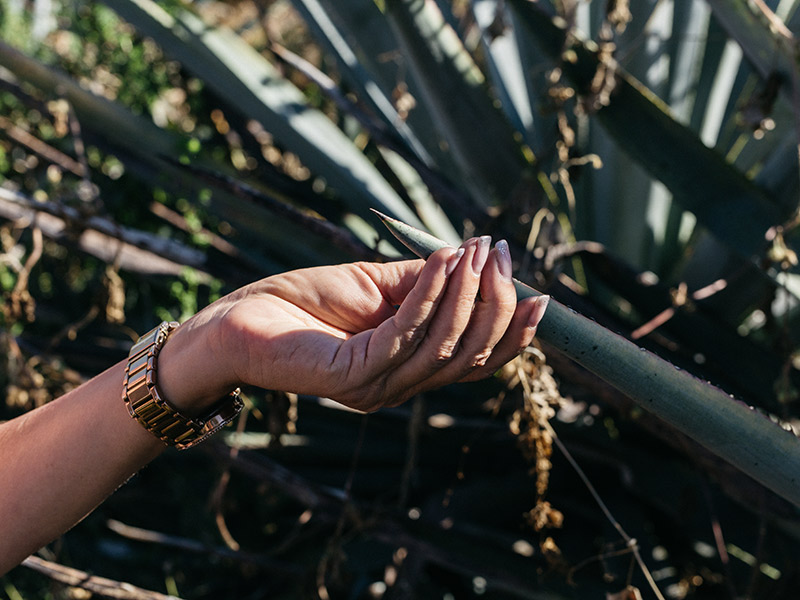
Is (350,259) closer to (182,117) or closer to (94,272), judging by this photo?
(94,272)

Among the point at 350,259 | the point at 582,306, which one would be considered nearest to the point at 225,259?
the point at 350,259

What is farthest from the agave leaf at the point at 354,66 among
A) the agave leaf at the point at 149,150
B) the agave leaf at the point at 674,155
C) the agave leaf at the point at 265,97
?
the agave leaf at the point at 674,155

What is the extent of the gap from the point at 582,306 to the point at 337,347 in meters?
0.58

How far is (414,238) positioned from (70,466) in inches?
17.4

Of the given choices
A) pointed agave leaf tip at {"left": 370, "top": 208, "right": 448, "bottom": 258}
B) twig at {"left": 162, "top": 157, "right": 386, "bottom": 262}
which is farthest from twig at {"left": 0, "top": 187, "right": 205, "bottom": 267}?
pointed agave leaf tip at {"left": 370, "top": 208, "right": 448, "bottom": 258}

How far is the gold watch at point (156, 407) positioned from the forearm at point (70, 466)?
0.7 inches

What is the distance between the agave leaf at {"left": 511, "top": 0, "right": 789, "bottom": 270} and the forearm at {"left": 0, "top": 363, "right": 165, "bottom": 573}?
82cm

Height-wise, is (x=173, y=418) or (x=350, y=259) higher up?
(x=173, y=418)

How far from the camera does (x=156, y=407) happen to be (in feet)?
2.48

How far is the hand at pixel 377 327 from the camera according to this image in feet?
2.03

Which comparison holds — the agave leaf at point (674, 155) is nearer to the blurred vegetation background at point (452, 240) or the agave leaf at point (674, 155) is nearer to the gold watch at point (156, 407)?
the blurred vegetation background at point (452, 240)

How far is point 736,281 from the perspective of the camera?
1413 millimetres

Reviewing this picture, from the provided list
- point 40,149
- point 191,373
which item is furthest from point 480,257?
point 40,149

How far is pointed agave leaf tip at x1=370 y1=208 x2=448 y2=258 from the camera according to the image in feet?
2.17
